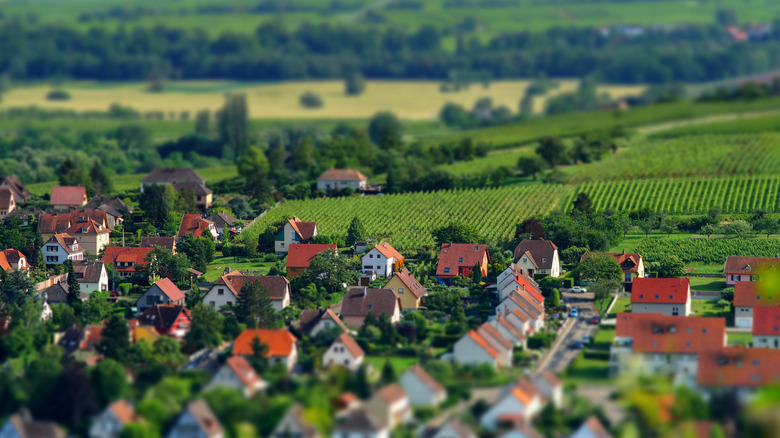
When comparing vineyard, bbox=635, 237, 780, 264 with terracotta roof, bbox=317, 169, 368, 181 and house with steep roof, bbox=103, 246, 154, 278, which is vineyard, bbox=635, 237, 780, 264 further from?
terracotta roof, bbox=317, 169, 368, 181

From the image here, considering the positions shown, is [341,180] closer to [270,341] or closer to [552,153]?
[552,153]

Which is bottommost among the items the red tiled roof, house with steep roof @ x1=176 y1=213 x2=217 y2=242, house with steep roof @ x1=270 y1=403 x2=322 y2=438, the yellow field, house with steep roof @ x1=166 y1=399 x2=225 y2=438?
the yellow field

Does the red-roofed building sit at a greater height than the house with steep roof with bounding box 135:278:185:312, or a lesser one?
greater

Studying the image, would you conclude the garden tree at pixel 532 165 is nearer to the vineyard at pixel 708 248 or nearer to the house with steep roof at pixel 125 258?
the vineyard at pixel 708 248

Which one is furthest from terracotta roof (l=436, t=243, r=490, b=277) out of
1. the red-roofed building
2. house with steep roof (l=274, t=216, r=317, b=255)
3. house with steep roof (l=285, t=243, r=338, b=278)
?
the red-roofed building

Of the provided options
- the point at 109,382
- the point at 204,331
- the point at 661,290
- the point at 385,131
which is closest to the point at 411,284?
the point at 661,290

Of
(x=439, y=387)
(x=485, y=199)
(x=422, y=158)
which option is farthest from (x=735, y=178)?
(x=439, y=387)

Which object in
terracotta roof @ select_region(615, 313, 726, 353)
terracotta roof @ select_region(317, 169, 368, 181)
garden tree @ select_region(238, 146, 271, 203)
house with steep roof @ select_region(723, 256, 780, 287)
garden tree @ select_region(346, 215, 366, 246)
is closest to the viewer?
terracotta roof @ select_region(615, 313, 726, 353)

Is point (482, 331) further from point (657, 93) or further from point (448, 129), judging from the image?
point (657, 93)
